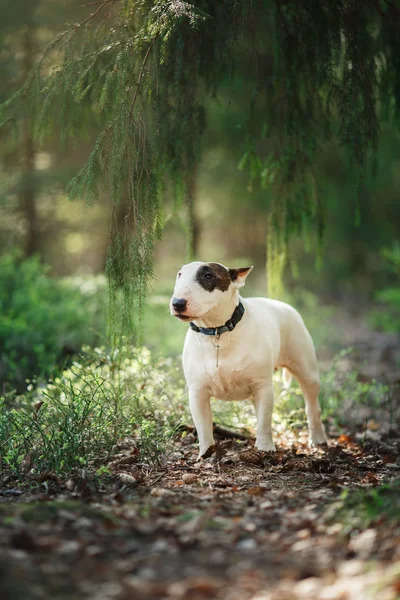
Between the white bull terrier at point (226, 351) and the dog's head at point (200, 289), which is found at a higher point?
the dog's head at point (200, 289)

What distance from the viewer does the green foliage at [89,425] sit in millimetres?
4461

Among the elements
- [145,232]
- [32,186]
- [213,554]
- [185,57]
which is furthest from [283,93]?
[32,186]

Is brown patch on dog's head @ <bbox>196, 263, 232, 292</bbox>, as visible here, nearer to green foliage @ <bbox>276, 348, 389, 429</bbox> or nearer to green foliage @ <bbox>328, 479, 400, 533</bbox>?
green foliage @ <bbox>328, 479, 400, 533</bbox>

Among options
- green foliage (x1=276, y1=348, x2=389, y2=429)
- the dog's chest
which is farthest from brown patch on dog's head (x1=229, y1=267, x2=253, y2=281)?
green foliage (x1=276, y1=348, x2=389, y2=429)

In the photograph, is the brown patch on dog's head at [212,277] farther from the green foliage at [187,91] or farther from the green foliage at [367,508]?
the green foliage at [367,508]

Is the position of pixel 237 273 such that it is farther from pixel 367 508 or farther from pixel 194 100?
pixel 367 508

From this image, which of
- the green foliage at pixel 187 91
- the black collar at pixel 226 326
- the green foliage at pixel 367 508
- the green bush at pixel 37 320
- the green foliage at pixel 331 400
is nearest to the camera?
the green foliage at pixel 367 508

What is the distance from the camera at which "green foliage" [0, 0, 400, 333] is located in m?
4.58

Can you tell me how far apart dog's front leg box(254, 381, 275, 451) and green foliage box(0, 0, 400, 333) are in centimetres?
114

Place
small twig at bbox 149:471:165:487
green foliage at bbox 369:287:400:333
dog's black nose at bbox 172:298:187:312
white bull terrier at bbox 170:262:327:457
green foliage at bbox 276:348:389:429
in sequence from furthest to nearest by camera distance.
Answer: green foliage at bbox 369:287:400:333, green foliage at bbox 276:348:389:429, white bull terrier at bbox 170:262:327:457, dog's black nose at bbox 172:298:187:312, small twig at bbox 149:471:165:487

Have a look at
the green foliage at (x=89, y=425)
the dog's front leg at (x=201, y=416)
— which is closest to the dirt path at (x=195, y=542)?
the green foliage at (x=89, y=425)

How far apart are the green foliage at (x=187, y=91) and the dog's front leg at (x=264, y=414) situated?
114cm

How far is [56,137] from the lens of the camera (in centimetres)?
1509

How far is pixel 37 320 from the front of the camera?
8586 millimetres
